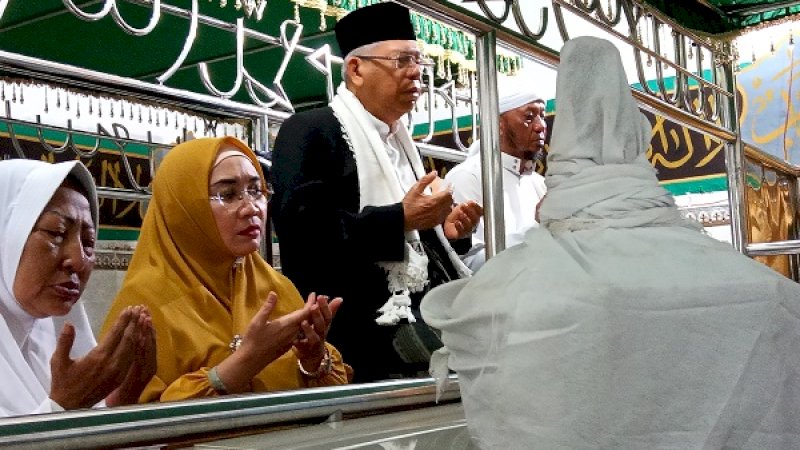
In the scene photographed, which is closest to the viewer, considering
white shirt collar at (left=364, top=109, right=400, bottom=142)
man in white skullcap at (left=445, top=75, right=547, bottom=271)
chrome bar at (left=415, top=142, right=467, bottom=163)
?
white shirt collar at (left=364, top=109, right=400, bottom=142)

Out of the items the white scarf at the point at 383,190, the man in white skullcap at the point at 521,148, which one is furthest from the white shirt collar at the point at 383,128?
the man in white skullcap at the point at 521,148

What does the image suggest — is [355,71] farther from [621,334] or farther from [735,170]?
[735,170]

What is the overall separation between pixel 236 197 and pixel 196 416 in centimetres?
58

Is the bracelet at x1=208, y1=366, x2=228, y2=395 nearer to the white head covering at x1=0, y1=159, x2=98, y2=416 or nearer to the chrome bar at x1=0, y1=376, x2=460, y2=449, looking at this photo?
the chrome bar at x1=0, y1=376, x2=460, y2=449

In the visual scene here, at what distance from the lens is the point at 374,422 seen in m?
1.58

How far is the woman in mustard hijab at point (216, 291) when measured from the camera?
5.01 feet

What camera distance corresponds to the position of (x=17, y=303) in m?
1.54

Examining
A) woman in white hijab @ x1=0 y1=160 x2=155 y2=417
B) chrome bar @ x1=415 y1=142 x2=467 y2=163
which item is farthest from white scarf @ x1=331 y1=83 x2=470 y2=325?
chrome bar @ x1=415 y1=142 x2=467 y2=163

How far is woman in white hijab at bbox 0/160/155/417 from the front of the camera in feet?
4.66

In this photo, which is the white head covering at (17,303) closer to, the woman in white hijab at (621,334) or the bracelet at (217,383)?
the bracelet at (217,383)

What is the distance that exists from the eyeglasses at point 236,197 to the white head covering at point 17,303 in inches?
9.3

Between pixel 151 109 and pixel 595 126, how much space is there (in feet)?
8.78

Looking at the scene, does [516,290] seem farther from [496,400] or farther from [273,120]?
[273,120]

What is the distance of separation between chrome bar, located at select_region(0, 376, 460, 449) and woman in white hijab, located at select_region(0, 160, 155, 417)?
136 mm
